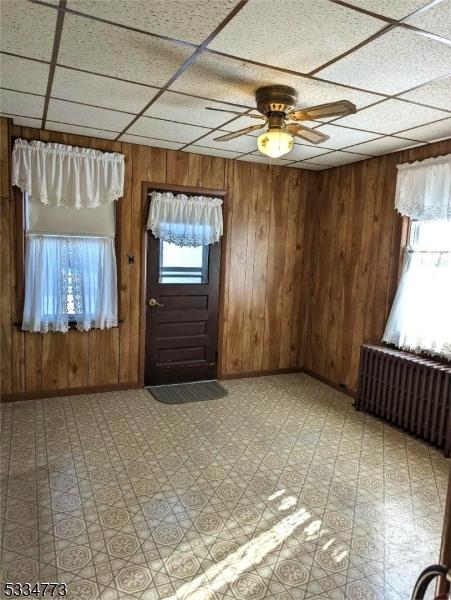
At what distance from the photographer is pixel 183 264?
4.60m

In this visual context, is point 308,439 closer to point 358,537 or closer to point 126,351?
point 358,537

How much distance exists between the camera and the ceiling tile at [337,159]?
13.8 feet

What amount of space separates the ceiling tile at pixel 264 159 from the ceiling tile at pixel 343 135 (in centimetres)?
85

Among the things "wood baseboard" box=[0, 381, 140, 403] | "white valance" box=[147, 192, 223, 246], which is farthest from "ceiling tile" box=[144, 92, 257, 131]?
"wood baseboard" box=[0, 381, 140, 403]

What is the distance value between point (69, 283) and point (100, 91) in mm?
1870

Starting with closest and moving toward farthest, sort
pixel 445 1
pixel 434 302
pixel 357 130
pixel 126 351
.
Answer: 1. pixel 445 1
2. pixel 357 130
3. pixel 434 302
4. pixel 126 351

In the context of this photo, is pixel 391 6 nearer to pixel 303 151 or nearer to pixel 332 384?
pixel 303 151

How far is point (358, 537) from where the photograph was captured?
2252mm

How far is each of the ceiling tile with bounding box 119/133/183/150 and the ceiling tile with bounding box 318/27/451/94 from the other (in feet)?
6.74

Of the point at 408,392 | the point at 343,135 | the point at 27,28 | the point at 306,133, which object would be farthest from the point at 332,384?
the point at 27,28

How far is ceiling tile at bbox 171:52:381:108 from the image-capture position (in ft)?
7.55

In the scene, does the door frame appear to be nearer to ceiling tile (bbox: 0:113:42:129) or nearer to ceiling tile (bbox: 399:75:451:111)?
ceiling tile (bbox: 0:113:42:129)

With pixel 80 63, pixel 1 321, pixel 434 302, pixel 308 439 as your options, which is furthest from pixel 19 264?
pixel 434 302

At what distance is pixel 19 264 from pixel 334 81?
3046 millimetres
